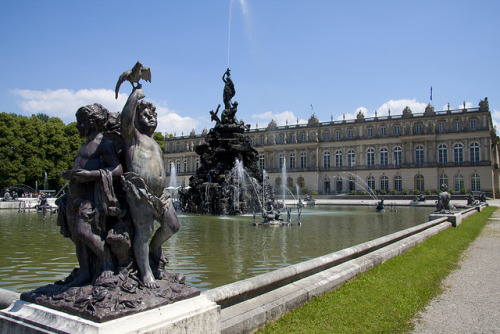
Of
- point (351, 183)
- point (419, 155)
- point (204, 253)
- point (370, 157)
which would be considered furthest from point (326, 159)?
point (204, 253)

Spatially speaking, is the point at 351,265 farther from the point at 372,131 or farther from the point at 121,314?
the point at 372,131

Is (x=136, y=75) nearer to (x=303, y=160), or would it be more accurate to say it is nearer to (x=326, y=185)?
(x=326, y=185)

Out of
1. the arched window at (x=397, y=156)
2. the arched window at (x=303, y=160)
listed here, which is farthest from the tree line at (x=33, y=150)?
the arched window at (x=397, y=156)

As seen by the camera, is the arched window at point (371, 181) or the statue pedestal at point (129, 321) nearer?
A: the statue pedestal at point (129, 321)

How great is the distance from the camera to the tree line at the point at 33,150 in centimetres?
4406

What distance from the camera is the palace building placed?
60.6 meters

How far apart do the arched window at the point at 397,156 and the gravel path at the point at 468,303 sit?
61.0 m

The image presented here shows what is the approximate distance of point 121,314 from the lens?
2.55 metres

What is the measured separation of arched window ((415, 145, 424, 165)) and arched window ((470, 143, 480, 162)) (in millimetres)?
6971

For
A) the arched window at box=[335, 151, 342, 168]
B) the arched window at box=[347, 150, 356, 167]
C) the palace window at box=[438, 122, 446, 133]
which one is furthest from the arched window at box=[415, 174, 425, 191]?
the arched window at box=[335, 151, 342, 168]

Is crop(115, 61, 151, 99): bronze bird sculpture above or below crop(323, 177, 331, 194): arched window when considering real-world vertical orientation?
above

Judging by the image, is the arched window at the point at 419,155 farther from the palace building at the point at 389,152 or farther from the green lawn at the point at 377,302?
the green lawn at the point at 377,302

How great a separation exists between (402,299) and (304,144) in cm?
6975

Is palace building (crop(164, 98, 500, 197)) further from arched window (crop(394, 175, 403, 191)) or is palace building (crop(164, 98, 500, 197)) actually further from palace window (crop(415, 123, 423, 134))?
palace window (crop(415, 123, 423, 134))
